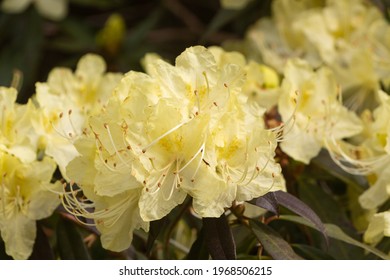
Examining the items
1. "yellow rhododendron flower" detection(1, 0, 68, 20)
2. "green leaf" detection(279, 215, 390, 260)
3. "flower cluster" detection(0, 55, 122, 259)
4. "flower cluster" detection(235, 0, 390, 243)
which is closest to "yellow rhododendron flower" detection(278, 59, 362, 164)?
"flower cluster" detection(235, 0, 390, 243)

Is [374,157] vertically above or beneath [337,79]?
above

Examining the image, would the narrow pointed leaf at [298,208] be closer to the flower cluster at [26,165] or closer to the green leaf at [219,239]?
the green leaf at [219,239]

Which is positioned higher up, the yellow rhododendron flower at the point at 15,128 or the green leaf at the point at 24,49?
the yellow rhododendron flower at the point at 15,128

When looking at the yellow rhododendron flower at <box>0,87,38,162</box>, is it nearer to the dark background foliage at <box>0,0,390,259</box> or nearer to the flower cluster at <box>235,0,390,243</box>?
the dark background foliage at <box>0,0,390,259</box>

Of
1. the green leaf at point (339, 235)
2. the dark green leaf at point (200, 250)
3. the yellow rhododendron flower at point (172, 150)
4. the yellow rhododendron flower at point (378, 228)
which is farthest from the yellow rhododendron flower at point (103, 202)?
the yellow rhododendron flower at point (378, 228)

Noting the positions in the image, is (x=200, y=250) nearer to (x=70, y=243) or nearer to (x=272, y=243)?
(x=272, y=243)

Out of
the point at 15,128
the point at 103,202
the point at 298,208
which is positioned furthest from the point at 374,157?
the point at 15,128
